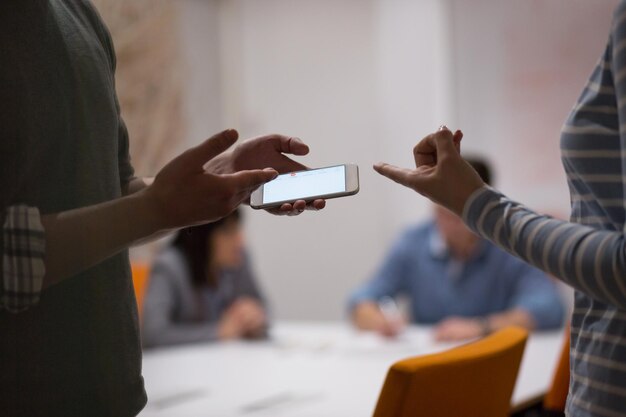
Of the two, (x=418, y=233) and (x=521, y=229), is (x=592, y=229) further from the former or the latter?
(x=418, y=233)

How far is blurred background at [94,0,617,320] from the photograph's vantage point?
329 centimetres

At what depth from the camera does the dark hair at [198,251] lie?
268cm

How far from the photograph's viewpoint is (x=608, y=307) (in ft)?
2.66

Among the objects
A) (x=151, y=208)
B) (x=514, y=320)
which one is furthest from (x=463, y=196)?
(x=514, y=320)

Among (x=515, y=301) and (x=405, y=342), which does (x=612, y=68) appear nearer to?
(x=405, y=342)

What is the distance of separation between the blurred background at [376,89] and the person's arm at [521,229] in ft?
7.36

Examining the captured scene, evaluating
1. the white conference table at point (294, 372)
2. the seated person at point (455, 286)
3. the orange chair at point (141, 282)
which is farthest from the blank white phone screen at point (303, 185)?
the orange chair at point (141, 282)

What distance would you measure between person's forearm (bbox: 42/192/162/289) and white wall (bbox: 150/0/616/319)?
249 cm

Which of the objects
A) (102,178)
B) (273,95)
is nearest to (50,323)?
(102,178)

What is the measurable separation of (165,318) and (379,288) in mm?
813

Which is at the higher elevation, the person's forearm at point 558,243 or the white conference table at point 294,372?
the person's forearm at point 558,243

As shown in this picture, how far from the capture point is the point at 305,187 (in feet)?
3.17

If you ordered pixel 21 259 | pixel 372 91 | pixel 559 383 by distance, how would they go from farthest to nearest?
pixel 372 91 < pixel 559 383 < pixel 21 259

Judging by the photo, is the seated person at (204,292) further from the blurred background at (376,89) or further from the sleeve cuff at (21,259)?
the sleeve cuff at (21,259)
